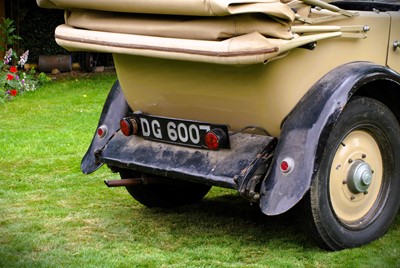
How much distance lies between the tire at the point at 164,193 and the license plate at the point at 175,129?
1.77 feet

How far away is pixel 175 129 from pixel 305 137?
2.74 feet

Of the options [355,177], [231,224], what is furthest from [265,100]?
[231,224]

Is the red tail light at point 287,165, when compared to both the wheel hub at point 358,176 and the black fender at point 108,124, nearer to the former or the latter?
the wheel hub at point 358,176

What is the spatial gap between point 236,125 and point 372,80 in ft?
2.56

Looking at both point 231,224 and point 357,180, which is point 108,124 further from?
point 357,180

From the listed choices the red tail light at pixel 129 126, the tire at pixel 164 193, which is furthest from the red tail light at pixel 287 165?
the tire at pixel 164 193

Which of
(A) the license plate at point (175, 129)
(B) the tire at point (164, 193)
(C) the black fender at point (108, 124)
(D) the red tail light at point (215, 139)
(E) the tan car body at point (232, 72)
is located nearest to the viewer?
(E) the tan car body at point (232, 72)

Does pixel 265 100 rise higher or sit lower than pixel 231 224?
higher

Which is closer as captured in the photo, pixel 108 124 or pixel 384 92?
pixel 384 92

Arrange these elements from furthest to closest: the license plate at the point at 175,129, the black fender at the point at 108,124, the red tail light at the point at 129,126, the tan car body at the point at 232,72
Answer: the black fender at the point at 108,124 < the red tail light at the point at 129,126 < the license plate at the point at 175,129 < the tan car body at the point at 232,72

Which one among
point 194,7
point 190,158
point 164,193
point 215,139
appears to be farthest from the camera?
point 164,193

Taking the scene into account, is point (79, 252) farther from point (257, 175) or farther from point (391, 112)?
point (391, 112)

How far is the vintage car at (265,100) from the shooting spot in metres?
4.53

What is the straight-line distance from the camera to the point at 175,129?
5078 mm
